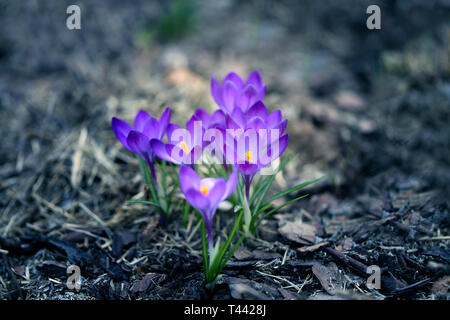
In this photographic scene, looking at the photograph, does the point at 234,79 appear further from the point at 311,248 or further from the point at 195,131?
the point at 311,248

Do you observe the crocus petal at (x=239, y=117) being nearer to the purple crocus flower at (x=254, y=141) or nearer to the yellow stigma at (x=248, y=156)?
the purple crocus flower at (x=254, y=141)

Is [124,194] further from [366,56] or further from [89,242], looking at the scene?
[366,56]

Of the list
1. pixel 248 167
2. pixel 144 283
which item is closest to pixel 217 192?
pixel 248 167

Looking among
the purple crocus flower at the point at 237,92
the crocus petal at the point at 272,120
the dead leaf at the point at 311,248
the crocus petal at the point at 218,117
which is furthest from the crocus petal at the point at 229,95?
the dead leaf at the point at 311,248

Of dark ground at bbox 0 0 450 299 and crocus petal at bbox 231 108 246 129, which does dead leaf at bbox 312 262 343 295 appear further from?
crocus petal at bbox 231 108 246 129

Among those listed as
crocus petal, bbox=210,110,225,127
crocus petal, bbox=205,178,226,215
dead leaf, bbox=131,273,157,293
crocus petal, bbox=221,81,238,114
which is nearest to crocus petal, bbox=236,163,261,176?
crocus petal, bbox=205,178,226,215

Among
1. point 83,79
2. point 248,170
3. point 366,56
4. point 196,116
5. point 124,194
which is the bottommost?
point 124,194
